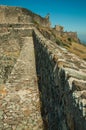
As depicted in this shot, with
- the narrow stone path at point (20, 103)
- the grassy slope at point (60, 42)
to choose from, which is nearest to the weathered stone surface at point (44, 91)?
the narrow stone path at point (20, 103)

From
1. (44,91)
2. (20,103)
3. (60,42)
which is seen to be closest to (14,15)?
(60,42)

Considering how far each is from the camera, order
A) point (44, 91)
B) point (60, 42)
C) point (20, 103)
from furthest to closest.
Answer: point (60, 42) < point (20, 103) < point (44, 91)

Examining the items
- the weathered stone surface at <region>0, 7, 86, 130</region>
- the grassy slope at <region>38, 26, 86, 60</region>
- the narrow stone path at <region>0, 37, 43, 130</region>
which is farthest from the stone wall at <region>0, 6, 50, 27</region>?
the narrow stone path at <region>0, 37, 43, 130</region>

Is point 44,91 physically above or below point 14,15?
below

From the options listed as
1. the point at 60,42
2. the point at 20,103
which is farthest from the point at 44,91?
the point at 60,42

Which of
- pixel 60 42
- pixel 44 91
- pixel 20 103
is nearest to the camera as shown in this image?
pixel 44 91

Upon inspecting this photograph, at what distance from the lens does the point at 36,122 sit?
284 inches

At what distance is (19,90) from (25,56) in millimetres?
5252

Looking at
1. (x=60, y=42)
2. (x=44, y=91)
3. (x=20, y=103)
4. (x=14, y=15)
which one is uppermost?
(x=14, y=15)

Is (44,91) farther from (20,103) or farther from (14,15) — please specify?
(14,15)

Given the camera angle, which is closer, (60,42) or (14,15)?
(60,42)

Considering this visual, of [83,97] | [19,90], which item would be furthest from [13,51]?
[83,97]

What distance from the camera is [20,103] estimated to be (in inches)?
318

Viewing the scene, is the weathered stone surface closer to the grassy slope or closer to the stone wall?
the grassy slope
